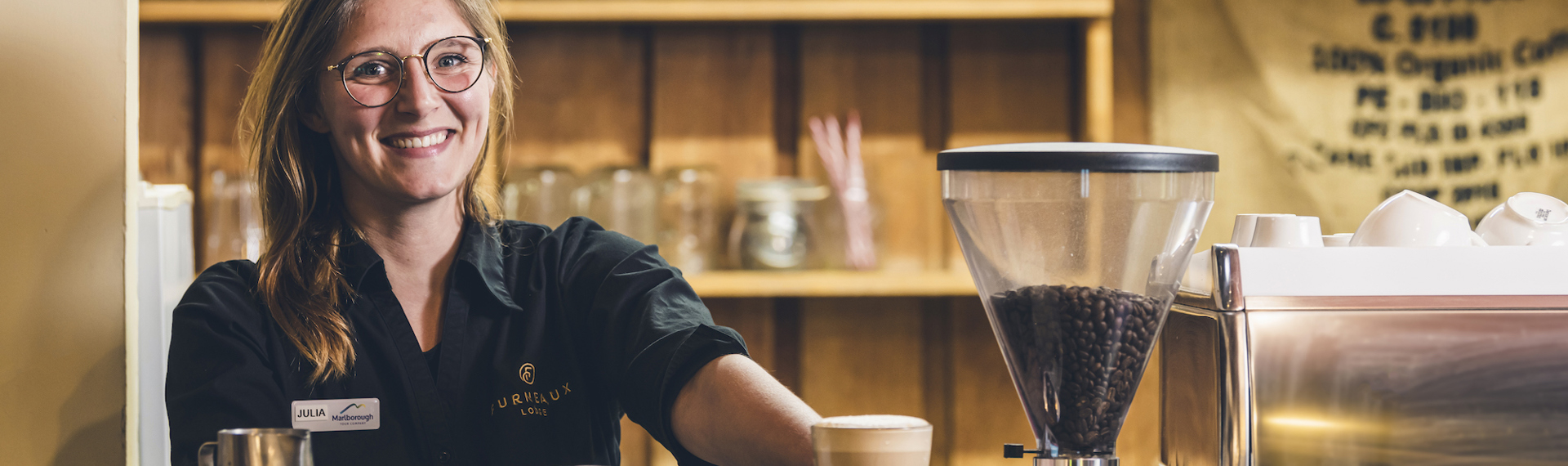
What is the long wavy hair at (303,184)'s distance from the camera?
100 cm

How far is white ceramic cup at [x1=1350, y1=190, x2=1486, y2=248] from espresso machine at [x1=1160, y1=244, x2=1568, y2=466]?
0.8 inches

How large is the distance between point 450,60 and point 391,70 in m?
0.06

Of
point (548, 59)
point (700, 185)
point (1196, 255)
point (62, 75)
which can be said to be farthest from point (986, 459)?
point (62, 75)

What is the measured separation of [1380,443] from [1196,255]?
0.59 ft

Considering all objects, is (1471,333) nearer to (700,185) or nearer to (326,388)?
(326,388)

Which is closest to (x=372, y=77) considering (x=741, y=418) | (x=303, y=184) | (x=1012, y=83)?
(x=303, y=184)

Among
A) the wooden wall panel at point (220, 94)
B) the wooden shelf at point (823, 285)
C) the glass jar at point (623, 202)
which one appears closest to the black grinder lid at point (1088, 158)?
the wooden shelf at point (823, 285)

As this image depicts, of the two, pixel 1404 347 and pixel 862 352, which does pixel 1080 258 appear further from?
pixel 862 352

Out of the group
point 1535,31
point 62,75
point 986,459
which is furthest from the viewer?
point 986,459

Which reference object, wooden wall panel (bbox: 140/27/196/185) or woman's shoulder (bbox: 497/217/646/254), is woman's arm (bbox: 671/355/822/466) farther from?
wooden wall panel (bbox: 140/27/196/185)

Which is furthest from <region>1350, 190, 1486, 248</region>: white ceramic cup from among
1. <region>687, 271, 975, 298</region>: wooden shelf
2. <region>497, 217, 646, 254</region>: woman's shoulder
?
<region>687, 271, 975, 298</region>: wooden shelf

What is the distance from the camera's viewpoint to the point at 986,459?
2004mm

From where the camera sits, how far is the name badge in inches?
38.4

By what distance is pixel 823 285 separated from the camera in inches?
69.7
